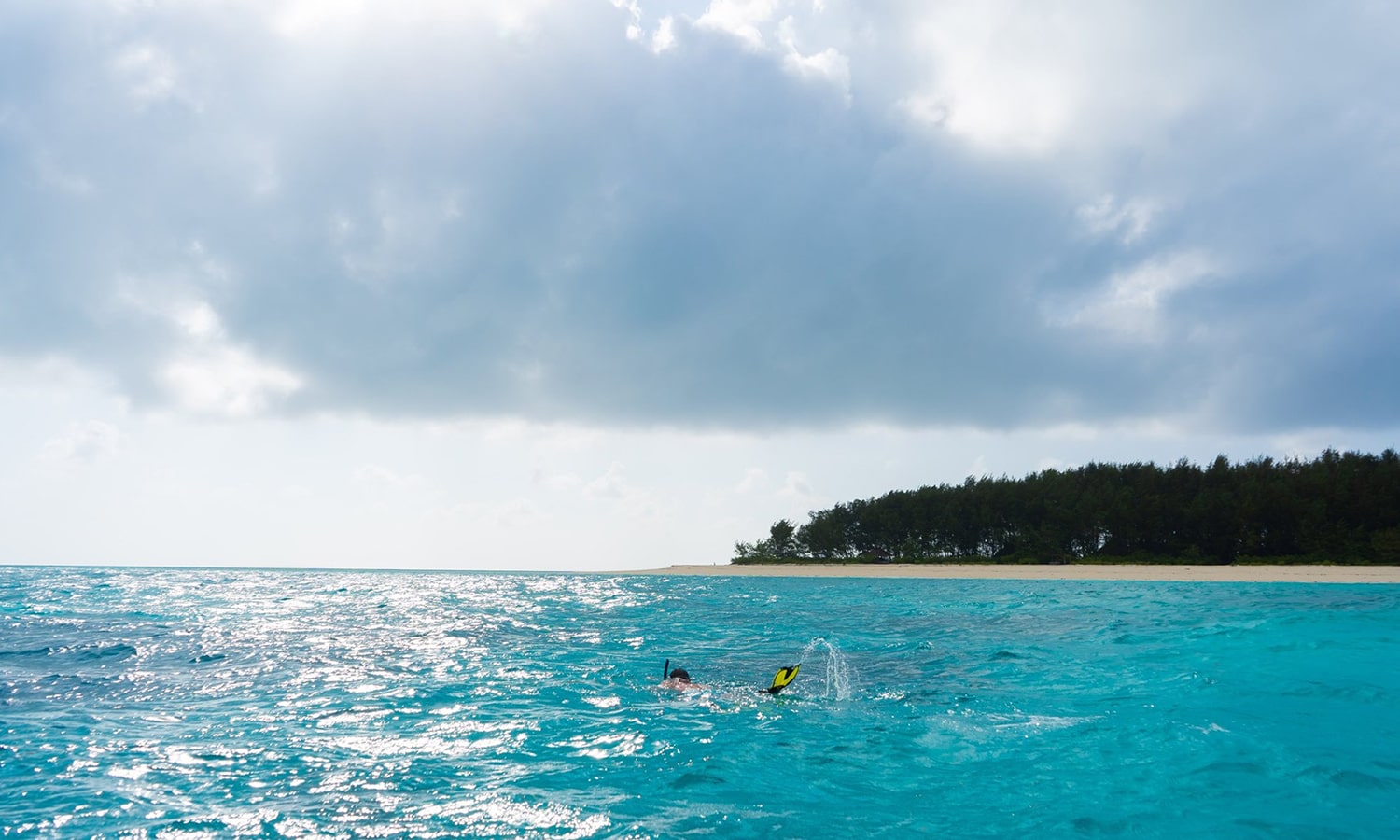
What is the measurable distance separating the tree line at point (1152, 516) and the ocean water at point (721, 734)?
48.7 metres

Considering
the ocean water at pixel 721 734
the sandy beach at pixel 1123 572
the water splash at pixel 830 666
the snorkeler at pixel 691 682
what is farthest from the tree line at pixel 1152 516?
the snorkeler at pixel 691 682

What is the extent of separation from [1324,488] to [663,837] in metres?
82.8

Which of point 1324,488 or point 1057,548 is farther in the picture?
point 1057,548

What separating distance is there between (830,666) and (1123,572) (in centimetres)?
5409

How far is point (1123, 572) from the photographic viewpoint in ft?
212

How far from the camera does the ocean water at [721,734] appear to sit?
374 inches

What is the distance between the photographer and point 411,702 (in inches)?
650

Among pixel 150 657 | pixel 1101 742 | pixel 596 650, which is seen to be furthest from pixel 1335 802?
pixel 150 657

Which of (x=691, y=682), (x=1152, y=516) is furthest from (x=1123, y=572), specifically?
(x=691, y=682)

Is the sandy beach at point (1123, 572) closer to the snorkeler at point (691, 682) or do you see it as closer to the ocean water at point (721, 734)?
the ocean water at point (721, 734)

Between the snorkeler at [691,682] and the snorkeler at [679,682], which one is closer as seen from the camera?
the snorkeler at [691,682]

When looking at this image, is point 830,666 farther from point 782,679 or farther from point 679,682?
point 679,682

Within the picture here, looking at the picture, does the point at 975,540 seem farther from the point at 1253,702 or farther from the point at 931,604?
the point at 1253,702

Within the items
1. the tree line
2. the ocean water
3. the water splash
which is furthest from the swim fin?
the tree line
